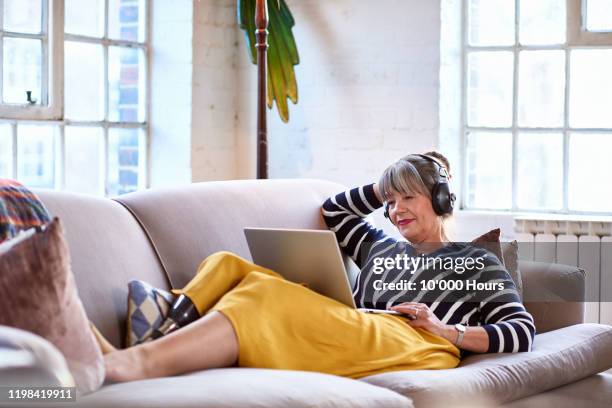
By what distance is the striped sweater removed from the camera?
2742mm

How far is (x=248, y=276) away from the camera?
2.57 meters

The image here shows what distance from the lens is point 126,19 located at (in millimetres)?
4707

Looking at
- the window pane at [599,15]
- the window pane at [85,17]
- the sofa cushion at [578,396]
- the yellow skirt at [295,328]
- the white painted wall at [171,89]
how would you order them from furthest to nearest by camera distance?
the white painted wall at [171,89]
the window pane at [599,15]
the window pane at [85,17]
the sofa cushion at [578,396]
the yellow skirt at [295,328]

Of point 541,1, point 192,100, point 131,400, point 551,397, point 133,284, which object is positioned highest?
point 541,1

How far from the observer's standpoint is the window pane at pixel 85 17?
4.40 metres

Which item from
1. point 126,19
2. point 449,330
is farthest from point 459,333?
point 126,19

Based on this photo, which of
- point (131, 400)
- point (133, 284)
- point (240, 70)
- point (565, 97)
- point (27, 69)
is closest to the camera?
point (131, 400)

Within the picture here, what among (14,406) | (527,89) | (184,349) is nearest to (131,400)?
(14,406)

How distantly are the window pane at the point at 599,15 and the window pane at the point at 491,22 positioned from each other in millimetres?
363

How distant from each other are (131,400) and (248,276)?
0.72 metres

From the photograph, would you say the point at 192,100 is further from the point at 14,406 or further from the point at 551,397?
the point at 14,406

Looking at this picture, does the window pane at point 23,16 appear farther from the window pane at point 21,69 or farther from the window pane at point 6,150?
the window pane at point 6,150

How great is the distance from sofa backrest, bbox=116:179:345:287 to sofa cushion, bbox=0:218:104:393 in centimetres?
74

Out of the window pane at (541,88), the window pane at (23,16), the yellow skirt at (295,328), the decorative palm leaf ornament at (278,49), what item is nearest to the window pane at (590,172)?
the window pane at (541,88)
